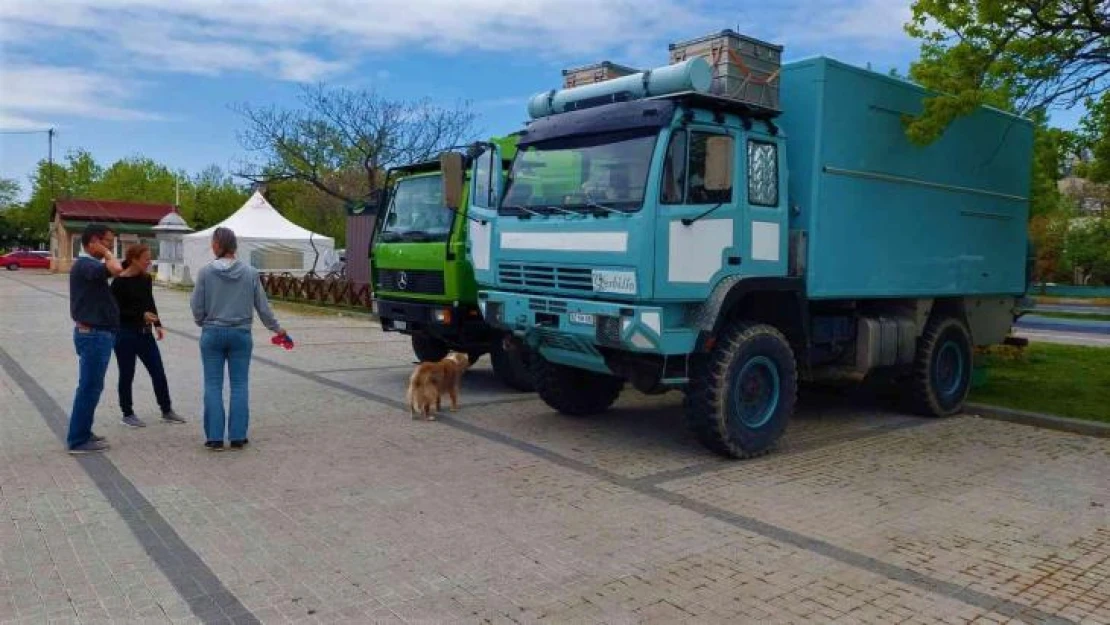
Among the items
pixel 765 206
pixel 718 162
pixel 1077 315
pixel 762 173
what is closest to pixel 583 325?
pixel 718 162

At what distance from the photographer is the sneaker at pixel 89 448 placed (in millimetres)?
6870

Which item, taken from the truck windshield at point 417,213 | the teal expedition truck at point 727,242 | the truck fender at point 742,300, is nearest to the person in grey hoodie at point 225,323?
the teal expedition truck at point 727,242

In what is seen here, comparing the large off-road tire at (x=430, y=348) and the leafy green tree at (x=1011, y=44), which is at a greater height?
the leafy green tree at (x=1011, y=44)

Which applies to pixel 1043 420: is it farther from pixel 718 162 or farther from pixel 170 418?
pixel 170 418

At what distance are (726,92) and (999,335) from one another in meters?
6.11

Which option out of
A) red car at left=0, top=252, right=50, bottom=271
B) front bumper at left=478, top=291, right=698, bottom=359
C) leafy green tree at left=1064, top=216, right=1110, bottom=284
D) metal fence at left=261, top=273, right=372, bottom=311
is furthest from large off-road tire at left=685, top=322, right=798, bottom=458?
red car at left=0, top=252, right=50, bottom=271

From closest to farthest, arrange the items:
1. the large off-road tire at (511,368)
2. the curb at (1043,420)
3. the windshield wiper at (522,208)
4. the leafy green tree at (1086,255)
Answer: the windshield wiper at (522,208), the curb at (1043,420), the large off-road tire at (511,368), the leafy green tree at (1086,255)

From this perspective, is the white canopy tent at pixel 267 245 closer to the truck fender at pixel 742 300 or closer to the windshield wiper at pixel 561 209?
the windshield wiper at pixel 561 209

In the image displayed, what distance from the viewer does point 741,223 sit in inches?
272

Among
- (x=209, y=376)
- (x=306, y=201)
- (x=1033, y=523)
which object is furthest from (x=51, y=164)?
(x=1033, y=523)

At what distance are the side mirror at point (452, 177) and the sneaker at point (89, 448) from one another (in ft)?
13.4

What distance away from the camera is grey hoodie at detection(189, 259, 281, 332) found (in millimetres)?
6910

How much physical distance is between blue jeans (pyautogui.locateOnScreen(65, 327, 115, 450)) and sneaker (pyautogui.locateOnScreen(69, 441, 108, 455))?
3 cm

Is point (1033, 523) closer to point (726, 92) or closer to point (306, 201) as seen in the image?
point (726, 92)
